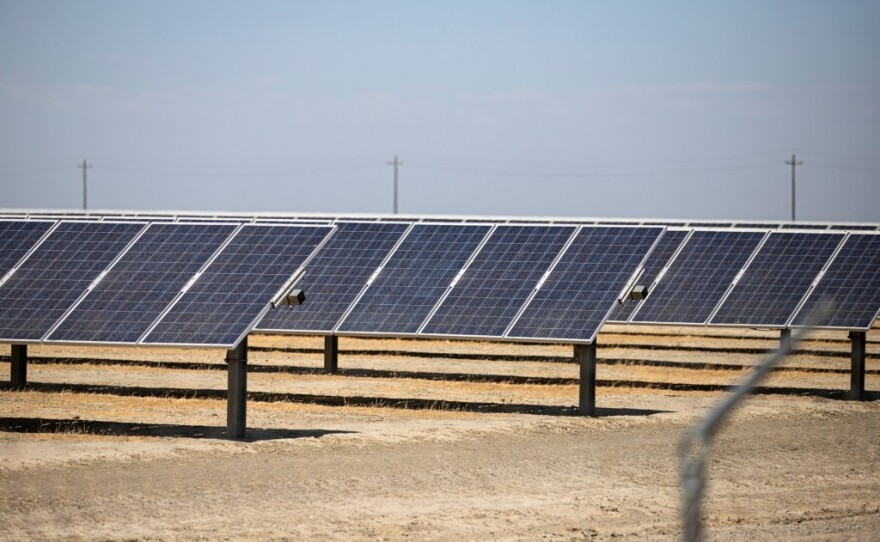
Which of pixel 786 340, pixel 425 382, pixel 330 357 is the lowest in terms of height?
pixel 425 382

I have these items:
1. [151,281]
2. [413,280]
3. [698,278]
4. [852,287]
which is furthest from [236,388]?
[698,278]

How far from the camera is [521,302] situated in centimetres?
2444

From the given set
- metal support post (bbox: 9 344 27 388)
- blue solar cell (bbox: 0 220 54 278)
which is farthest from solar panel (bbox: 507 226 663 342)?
metal support post (bbox: 9 344 27 388)

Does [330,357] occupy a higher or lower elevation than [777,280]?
lower

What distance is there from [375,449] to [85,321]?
5.16 metres

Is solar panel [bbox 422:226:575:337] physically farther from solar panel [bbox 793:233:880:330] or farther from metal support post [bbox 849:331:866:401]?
metal support post [bbox 849:331:866:401]

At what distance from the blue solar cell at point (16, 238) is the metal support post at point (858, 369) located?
15975mm

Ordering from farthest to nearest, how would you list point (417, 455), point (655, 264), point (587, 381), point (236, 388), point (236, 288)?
point (655, 264)
point (587, 381)
point (236, 288)
point (236, 388)
point (417, 455)

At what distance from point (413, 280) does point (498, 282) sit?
2529 mm

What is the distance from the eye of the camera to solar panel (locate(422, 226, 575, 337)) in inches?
957

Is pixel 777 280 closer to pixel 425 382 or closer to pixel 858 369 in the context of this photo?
pixel 858 369

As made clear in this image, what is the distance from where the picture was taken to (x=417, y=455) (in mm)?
18016

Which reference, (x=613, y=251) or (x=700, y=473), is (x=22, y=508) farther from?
(x=613, y=251)

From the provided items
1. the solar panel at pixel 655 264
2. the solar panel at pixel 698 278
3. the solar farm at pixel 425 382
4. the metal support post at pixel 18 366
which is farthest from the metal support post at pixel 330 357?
the metal support post at pixel 18 366
